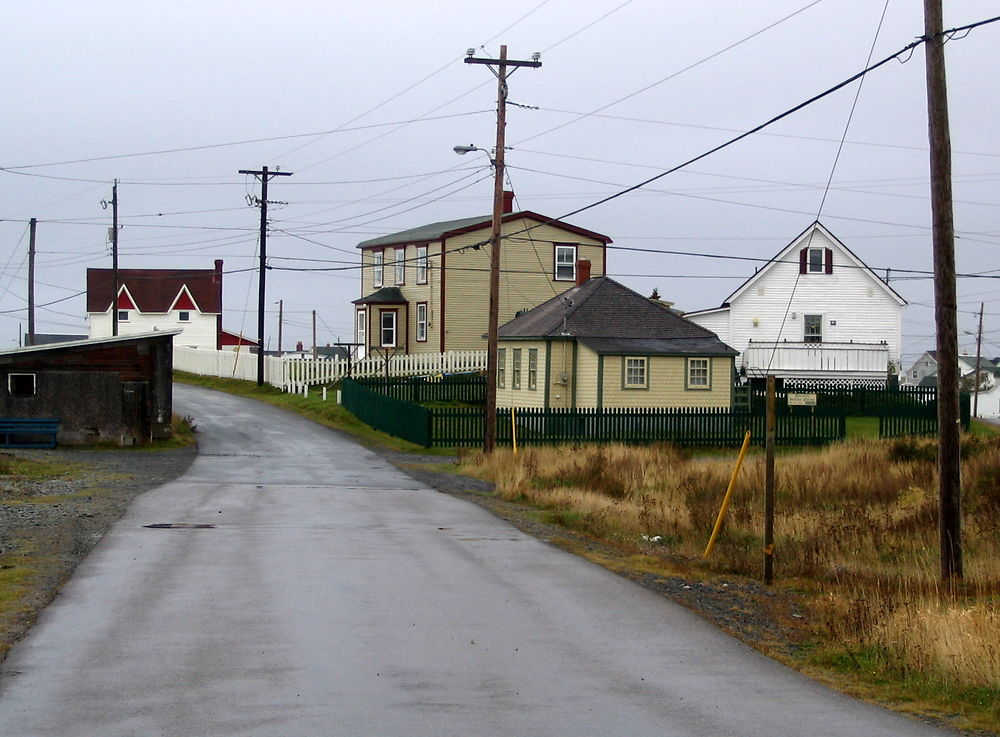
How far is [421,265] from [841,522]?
137ft

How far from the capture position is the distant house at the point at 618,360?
43.0 m

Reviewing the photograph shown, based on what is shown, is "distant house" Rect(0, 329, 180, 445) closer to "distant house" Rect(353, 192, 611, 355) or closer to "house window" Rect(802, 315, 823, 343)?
"distant house" Rect(353, 192, 611, 355)

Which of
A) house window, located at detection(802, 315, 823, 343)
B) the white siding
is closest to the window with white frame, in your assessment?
house window, located at detection(802, 315, 823, 343)

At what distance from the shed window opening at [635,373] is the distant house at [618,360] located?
0.04 m

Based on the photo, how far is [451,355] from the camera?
55.6 metres

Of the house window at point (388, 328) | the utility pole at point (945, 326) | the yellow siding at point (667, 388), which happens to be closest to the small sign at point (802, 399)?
the utility pole at point (945, 326)

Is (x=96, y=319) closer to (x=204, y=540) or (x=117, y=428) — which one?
(x=117, y=428)

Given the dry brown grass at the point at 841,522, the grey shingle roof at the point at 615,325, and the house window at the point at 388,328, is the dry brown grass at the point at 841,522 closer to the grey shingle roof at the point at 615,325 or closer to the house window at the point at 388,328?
the grey shingle roof at the point at 615,325

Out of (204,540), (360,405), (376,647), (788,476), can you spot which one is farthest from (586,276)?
(376,647)

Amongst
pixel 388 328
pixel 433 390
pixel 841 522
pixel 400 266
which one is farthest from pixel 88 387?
pixel 400 266

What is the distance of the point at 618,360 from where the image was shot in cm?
4300

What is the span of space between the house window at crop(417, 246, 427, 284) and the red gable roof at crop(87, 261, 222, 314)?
31139 millimetres

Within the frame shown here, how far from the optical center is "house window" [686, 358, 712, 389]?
4397 cm

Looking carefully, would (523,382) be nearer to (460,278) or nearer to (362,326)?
(460,278)
